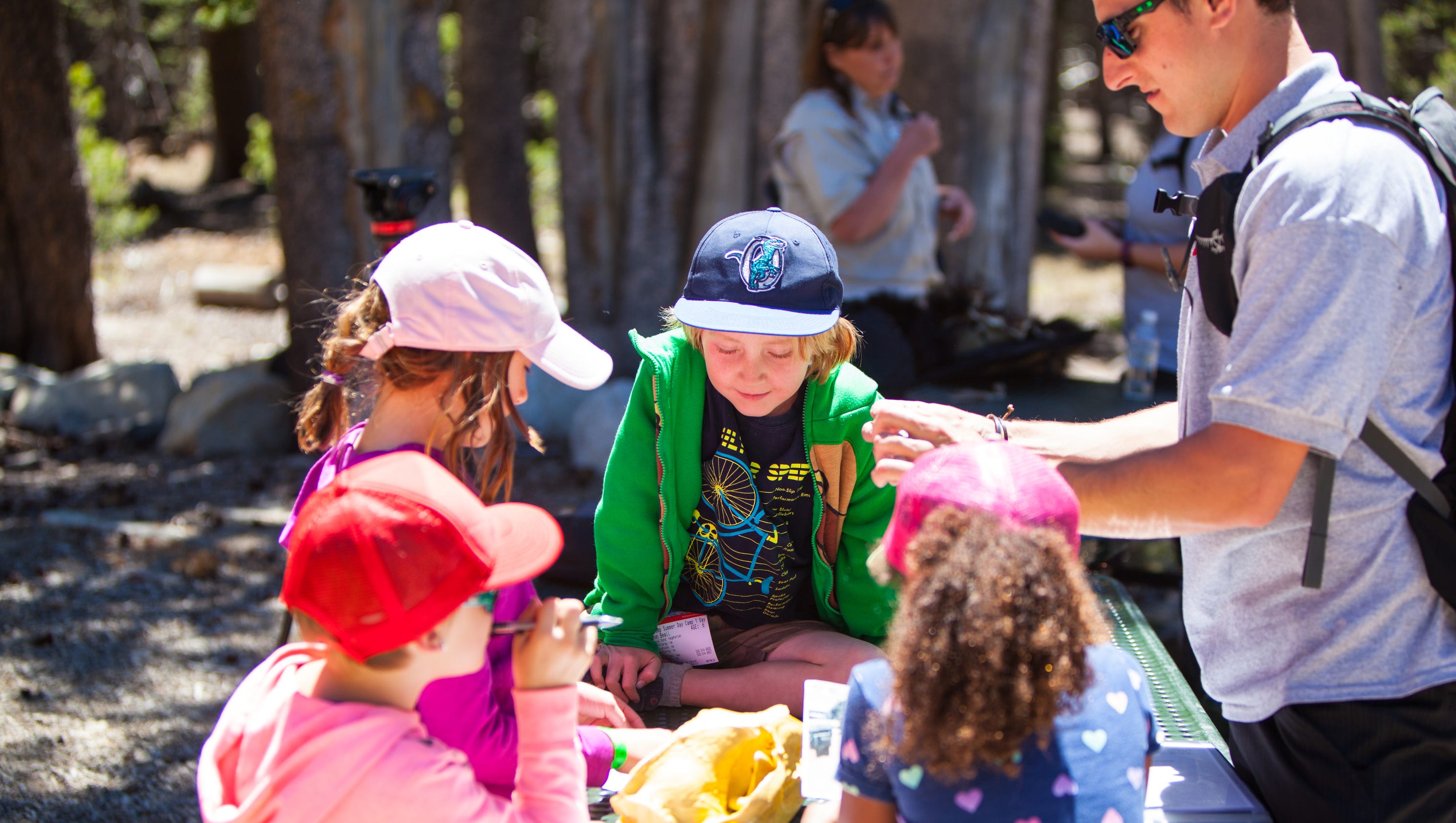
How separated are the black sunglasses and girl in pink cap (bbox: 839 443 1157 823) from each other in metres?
0.74

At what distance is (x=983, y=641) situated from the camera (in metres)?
1.53

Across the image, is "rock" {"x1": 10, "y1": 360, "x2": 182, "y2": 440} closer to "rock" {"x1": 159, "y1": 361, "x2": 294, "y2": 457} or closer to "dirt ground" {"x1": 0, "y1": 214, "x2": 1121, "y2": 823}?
"dirt ground" {"x1": 0, "y1": 214, "x2": 1121, "y2": 823}

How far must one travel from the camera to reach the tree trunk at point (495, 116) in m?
8.62

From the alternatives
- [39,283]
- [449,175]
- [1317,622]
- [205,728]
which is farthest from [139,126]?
[1317,622]

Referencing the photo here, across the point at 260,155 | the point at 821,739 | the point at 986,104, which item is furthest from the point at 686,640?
the point at 260,155

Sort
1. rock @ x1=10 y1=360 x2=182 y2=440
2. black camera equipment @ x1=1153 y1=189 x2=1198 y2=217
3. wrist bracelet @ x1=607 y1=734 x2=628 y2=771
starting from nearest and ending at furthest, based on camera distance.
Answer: black camera equipment @ x1=1153 y1=189 x2=1198 y2=217 < wrist bracelet @ x1=607 y1=734 x2=628 y2=771 < rock @ x1=10 y1=360 x2=182 y2=440

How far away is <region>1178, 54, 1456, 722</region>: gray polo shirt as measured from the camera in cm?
165

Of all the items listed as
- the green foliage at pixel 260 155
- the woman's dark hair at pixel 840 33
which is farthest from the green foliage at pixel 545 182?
the woman's dark hair at pixel 840 33

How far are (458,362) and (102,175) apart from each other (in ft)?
34.2

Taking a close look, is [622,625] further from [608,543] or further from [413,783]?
[413,783]

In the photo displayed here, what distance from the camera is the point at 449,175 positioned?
21.3 ft

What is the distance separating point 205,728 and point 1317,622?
3202mm

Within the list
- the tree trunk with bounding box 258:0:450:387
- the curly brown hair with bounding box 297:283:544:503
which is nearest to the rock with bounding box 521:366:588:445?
the tree trunk with bounding box 258:0:450:387

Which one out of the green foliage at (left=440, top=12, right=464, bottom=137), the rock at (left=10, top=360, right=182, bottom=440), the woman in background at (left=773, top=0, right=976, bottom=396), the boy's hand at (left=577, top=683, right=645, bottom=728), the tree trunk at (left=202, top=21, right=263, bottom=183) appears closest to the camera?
the boy's hand at (left=577, top=683, right=645, bottom=728)
